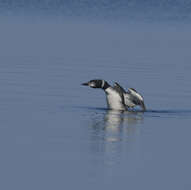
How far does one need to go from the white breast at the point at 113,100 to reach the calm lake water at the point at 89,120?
288mm

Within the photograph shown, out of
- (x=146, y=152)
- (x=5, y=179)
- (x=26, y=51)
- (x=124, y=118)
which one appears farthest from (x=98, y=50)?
(x=5, y=179)

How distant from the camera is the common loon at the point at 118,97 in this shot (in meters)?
18.7

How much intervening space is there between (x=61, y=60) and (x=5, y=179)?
679 inches

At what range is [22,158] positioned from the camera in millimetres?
12703

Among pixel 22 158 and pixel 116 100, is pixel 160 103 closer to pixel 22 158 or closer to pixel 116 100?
pixel 116 100

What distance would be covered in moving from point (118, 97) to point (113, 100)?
0.83ft

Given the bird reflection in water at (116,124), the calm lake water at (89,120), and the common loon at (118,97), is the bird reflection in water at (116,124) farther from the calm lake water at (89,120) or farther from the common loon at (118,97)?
the common loon at (118,97)

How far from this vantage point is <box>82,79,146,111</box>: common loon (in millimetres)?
18719

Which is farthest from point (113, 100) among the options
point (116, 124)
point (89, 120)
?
point (116, 124)

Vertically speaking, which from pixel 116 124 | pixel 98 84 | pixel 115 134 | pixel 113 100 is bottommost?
pixel 115 134

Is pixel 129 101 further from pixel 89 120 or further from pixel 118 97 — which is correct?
pixel 89 120

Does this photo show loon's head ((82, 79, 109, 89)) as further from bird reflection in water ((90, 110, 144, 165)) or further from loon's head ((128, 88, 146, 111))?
bird reflection in water ((90, 110, 144, 165))

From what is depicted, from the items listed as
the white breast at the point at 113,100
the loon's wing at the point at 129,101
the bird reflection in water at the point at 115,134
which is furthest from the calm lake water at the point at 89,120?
the loon's wing at the point at 129,101

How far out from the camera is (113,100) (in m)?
18.7
